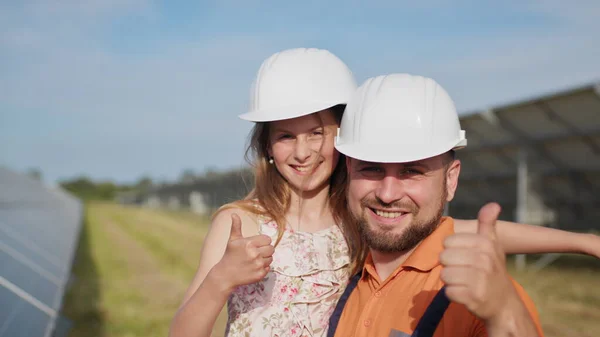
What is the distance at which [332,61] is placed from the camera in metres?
3.02

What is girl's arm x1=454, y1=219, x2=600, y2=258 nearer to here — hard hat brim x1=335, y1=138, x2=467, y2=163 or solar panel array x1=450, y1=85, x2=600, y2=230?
hard hat brim x1=335, y1=138, x2=467, y2=163

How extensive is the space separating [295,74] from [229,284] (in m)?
1.22

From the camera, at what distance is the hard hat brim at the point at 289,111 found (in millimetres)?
2818

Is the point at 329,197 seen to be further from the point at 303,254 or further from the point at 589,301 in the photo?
the point at 589,301

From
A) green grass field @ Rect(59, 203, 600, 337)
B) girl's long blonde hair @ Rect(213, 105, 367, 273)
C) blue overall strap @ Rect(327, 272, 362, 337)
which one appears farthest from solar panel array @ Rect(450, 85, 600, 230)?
blue overall strap @ Rect(327, 272, 362, 337)

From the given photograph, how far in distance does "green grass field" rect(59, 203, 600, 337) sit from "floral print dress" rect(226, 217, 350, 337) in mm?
4430

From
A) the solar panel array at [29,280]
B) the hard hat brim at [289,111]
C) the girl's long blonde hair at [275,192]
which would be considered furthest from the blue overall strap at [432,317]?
the solar panel array at [29,280]

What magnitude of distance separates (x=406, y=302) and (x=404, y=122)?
2.08 ft

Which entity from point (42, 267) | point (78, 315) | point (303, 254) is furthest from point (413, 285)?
point (78, 315)

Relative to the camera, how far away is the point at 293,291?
9.43ft

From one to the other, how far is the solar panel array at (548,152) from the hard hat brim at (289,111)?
763 centimetres

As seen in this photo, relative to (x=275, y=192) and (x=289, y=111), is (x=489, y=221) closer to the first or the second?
(x=289, y=111)

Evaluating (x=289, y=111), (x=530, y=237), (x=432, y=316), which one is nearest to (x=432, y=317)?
(x=432, y=316)

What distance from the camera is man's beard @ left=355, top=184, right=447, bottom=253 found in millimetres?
2174
